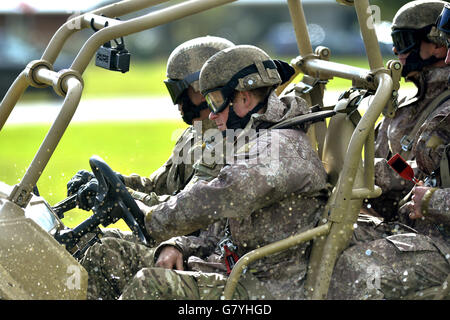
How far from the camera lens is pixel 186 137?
6199mm

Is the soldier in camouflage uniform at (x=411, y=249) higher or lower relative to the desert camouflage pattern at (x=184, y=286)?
lower

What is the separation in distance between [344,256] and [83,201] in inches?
54.4

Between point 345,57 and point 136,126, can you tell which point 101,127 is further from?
point 345,57

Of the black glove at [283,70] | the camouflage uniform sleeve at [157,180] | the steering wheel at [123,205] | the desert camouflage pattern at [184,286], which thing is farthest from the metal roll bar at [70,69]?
the camouflage uniform sleeve at [157,180]

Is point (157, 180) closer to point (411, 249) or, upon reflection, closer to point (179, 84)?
point (179, 84)

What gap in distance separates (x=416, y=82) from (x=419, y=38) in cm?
29

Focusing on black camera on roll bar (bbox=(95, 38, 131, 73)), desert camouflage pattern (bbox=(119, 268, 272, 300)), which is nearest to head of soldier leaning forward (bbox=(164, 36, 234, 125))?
black camera on roll bar (bbox=(95, 38, 131, 73))

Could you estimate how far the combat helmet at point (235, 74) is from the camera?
4.74 metres

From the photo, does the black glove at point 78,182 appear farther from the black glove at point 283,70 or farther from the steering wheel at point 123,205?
the black glove at point 283,70

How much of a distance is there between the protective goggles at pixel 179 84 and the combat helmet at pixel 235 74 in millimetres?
995

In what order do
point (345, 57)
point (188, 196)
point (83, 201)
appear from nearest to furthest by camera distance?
point (188, 196)
point (83, 201)
point (345, 57)

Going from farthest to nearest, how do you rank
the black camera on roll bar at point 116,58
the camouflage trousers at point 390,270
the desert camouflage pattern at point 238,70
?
the black camera on roll bar at point 116,58
the desert camouflage pattern at point 238,70
the camouflage trousers at point 390,270

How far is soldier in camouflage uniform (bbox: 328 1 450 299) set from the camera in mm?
4535

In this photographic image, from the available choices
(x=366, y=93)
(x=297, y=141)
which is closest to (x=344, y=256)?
(x=297, y=141)
